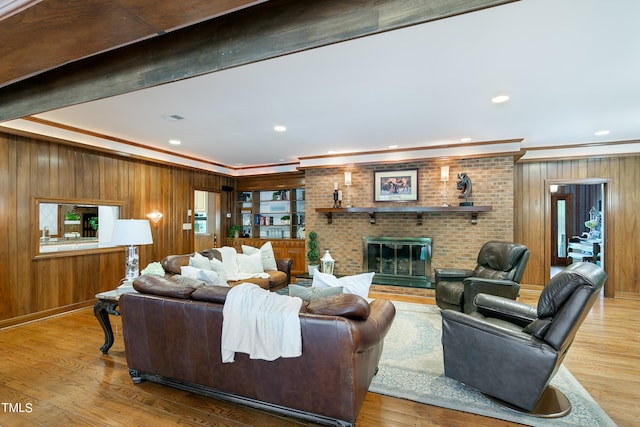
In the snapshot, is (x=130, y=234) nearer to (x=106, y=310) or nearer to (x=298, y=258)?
(x=106, y=310)

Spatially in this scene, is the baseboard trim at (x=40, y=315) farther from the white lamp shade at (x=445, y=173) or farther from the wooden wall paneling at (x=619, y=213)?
the wooden wall paneling at (x=619, y=213)

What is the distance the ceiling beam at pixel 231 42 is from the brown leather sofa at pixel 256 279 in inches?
92.1

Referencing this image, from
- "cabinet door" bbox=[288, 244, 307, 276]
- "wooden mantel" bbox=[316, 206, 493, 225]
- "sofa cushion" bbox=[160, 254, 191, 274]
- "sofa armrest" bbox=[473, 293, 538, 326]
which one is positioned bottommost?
"cabinet door" bbox=[288, 244, 307, 276]

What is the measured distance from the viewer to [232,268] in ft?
15.3

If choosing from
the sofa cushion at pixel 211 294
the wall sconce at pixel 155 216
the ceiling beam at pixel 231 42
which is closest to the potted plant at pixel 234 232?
the wall sconce at pixel 155 216

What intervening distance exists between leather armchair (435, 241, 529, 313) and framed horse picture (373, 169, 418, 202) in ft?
5.90

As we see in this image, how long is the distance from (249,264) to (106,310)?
83.8 inches

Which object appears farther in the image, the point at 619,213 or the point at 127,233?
the point at 619,213

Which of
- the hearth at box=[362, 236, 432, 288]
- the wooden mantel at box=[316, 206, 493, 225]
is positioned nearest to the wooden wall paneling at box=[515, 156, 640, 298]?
the wooden mantel at box=[316, 206, 493, 225]

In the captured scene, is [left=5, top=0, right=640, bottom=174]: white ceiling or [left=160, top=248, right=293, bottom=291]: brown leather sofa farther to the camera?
[left=160, top=248, right=293, bottom=291]: brown leather sofa

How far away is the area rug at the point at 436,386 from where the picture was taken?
6.65 feet

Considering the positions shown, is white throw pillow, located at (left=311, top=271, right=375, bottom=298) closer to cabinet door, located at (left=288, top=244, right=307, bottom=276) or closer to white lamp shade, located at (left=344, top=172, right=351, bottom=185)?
white lamp shade, located at (left=344, top=172, right=351, bottom=185)

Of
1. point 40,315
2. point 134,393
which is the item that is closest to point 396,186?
point 134,393

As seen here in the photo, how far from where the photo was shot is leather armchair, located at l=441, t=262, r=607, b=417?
1.94 meters
